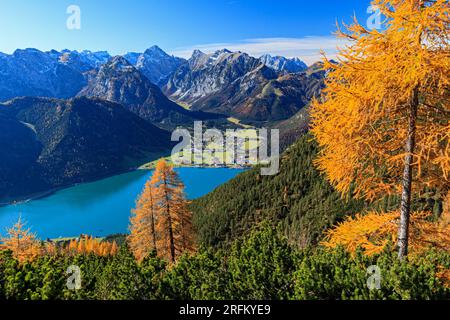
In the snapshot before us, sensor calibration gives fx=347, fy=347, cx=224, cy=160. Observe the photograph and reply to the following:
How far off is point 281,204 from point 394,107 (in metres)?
100

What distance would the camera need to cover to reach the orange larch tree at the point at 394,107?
9898 mm

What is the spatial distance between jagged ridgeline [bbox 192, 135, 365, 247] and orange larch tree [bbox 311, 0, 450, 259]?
67.5 meters

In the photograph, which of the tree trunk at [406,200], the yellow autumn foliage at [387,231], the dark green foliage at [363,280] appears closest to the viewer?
the dark green foliage at [363,280]

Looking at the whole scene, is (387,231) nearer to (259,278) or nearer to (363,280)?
(363,280)

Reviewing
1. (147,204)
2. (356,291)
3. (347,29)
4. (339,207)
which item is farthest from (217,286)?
(339,207)

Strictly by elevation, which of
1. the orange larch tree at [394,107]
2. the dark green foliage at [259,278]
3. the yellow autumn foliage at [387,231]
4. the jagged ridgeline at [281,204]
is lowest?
the jagged ridgeline at [281,204]

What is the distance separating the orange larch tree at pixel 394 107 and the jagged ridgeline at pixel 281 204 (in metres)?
67.5

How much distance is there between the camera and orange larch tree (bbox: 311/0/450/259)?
9.90m

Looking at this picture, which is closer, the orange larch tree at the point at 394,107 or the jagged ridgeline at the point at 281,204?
the orange larch tree at the point at 394,107

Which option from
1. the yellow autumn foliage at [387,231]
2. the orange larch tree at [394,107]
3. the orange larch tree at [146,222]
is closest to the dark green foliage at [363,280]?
the yellow autumn foliage at [387,231]

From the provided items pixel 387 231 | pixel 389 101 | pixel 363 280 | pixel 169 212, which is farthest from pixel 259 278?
pixel 169 212

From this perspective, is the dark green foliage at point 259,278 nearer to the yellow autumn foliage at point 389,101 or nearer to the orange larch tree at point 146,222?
the yellow autumn foliage at point 389,101

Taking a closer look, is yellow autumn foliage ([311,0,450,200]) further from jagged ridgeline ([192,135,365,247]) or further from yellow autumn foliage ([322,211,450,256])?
jagged ridgeline ([192,135,365,247])
